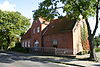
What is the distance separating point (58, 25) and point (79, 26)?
16.0 ft

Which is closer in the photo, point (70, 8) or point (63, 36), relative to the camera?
point (70, 8)

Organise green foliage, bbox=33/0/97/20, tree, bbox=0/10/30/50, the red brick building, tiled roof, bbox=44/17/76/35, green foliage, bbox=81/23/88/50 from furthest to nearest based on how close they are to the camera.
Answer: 1. tree, bbox=0/10/30/50
2. green foliage, bbox=81/23/88/50
3. tiled roof, bbox=44/17/76/35
4. the red brick building
5. green foliage, bbox=33/0/97/20

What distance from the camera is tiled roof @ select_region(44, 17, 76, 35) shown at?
3062 centimetres

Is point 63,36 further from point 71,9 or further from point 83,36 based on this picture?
point 71,9

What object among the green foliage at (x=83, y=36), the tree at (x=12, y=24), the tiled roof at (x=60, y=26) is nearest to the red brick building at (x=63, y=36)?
the tiled roof at (x=60, y=26)

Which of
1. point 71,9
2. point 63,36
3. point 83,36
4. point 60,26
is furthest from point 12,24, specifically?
point 71,9

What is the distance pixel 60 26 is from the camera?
3331 cm

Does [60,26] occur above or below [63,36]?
above

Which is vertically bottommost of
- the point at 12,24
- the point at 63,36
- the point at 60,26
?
the point at 63,36

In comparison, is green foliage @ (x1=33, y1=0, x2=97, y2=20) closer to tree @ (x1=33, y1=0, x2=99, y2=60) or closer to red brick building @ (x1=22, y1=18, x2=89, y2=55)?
tree @ (x1=33, y1=0, x2=99, y2=60)

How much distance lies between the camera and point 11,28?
44.8m

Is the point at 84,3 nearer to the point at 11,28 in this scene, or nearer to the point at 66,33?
the point at 66,33

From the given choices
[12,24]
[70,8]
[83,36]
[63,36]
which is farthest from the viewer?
[12,24]

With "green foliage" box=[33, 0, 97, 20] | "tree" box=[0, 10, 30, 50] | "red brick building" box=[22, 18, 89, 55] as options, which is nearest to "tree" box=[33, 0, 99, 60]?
"green foliage" box=[33, 0, 97, 20]
